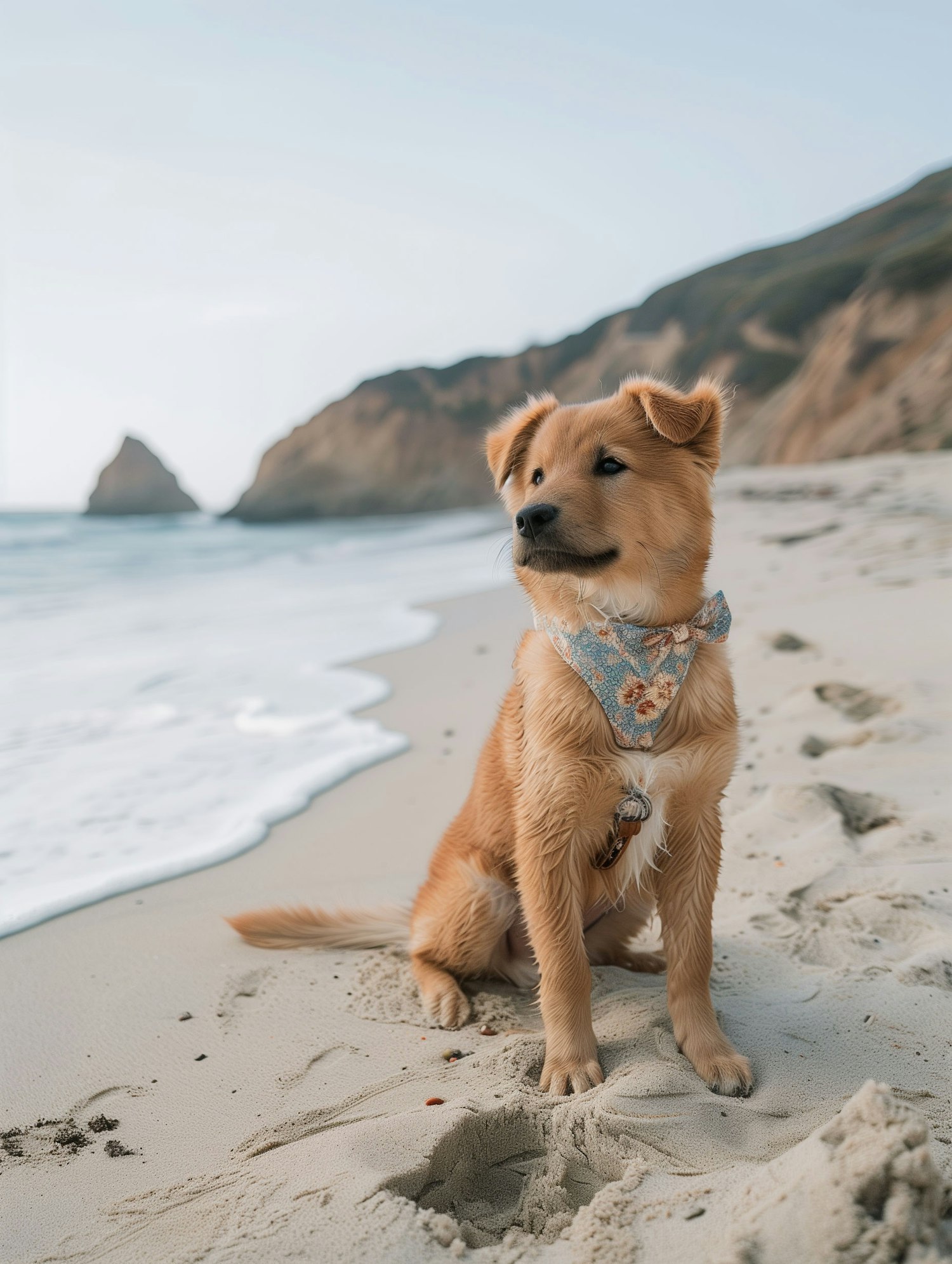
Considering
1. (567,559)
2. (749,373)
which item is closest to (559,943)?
(567,559)

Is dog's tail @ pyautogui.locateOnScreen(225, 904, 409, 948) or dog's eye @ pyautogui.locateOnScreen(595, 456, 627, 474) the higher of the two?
dog's eye @ pyautogui.locateOnScreen(595, 456, 627, 474)

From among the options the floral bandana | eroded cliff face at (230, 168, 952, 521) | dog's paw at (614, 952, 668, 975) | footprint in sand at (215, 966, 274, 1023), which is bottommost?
dog's paw at (614, 952, 668, 975)

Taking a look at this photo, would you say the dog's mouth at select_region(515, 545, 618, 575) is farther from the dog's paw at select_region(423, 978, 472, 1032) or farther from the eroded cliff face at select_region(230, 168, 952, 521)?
the dog's paw at select_region(423, 978, 472, 1032)

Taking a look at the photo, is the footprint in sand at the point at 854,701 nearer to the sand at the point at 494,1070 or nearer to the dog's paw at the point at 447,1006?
the sand at the point at 494,1070

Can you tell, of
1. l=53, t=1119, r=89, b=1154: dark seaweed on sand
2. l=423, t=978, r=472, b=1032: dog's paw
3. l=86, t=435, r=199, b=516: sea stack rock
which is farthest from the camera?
l=86, t=435, r=199, b=516: sea stack rock

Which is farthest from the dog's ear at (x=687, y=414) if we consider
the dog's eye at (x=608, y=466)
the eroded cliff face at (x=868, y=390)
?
the eroded cliff face at (x=868, y=390)

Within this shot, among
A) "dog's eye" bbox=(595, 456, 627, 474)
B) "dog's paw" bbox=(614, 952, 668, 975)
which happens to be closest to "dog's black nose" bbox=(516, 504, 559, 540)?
"dog's eye" bbox=(595, 456, 627, 474)

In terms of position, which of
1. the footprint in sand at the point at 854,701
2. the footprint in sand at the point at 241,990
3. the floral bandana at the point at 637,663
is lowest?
the footprint in sand at the point at 241,990

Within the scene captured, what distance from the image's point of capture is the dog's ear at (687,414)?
7.68 feet

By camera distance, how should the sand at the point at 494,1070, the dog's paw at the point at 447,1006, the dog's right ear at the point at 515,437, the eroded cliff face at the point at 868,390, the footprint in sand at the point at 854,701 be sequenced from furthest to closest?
the eroded cliff face at the point at 868,390
the footprint in sand at the point at 854,701
the dog's right ear at the point at 515,437
the dog's paw at the point at 447,1006
the sand at the point at 494,1070

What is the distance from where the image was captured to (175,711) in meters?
5.74

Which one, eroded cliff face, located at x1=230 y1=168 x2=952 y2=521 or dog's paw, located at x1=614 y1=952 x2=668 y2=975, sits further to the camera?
eroded cliff face, located at x1=230 y1=168 x2=952 y2=521

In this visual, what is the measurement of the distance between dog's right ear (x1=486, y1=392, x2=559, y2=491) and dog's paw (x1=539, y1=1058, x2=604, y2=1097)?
1588mm

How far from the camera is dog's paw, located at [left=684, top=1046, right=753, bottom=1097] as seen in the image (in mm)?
2135
